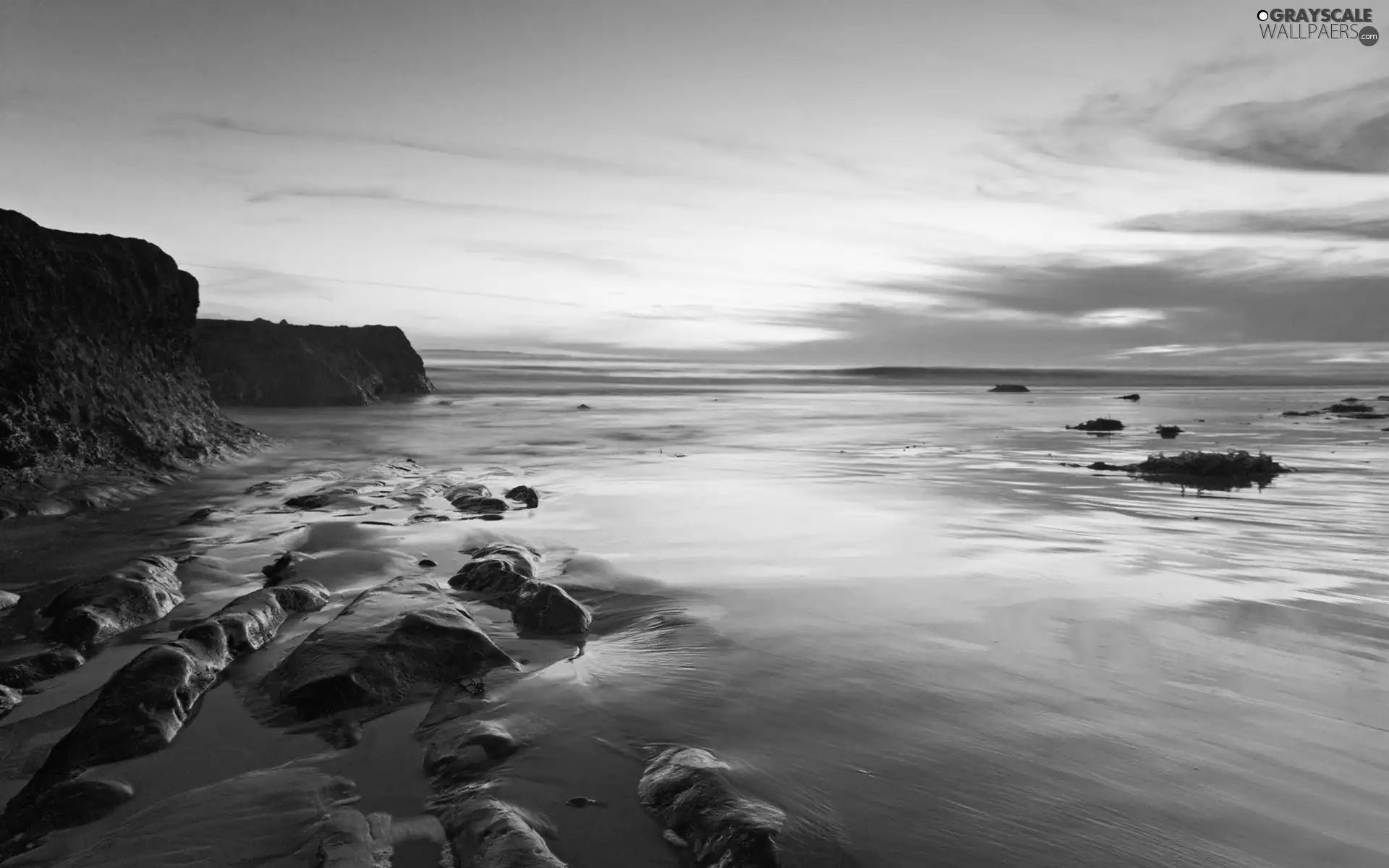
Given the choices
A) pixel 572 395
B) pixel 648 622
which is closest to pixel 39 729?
pixel 648 622

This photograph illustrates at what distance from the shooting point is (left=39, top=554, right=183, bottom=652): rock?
11.3 ft

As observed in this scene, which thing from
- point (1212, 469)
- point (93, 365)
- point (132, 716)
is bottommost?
point (132, 716)

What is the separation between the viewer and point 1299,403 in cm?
3297

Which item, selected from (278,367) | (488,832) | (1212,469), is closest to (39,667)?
(488,832)

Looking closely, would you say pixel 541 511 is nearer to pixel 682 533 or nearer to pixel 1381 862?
pixel 682 533

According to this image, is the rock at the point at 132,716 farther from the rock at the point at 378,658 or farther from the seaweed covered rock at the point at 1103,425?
the seaweed covered rock at the point at 1103,425

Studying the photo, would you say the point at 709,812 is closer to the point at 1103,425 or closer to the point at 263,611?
the point at 263,611

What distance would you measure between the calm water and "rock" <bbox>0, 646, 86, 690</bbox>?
0.09 meters

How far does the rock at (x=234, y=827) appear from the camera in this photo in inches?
78.8

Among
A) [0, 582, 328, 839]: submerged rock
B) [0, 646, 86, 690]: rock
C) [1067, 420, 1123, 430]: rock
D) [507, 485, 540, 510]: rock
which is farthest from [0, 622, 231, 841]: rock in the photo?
[1067, 420, 1123, 430]: rock

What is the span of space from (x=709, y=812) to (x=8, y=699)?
102 inches

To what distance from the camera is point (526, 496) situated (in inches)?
307

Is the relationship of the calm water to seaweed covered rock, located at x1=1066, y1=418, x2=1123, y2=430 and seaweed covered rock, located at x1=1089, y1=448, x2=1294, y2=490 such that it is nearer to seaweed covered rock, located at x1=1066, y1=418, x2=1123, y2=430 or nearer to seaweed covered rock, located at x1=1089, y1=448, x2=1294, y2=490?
seaweed covered rock, located at x1=1089, y1=448, x2=1294, y2=490

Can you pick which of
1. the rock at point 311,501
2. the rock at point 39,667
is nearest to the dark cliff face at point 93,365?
the rock at point 311,501
